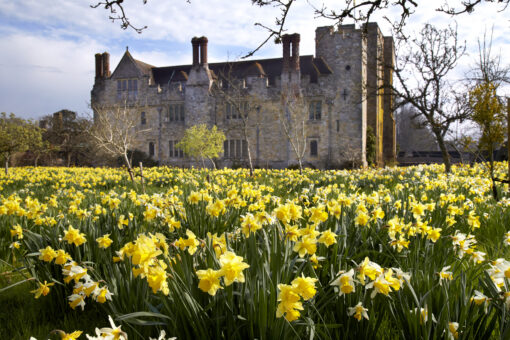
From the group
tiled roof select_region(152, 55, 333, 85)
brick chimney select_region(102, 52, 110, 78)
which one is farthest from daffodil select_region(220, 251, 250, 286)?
brick chimney select_region(102, 52, 110, 78)

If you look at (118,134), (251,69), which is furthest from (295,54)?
(118,134)

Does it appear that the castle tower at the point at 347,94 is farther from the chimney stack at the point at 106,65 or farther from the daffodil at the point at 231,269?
the daffodil at the point at 231,269

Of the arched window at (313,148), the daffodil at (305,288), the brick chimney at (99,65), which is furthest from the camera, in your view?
the brick chimney at (99,65)

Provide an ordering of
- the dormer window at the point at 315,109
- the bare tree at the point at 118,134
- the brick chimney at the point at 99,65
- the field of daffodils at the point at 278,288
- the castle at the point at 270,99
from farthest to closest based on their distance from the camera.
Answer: the brick chimney at the point at 99,65, the dormer window at the point at 315,109, the castle at the point at 270,99, the bare tree at the point at 118,134, the field of daffodils at the point at 278,288

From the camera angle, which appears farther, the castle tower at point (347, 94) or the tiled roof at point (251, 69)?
the tiled roof at point (251, 69)

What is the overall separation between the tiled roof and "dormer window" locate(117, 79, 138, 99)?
101 inches

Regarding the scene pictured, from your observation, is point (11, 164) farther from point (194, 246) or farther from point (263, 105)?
point (194, 246)

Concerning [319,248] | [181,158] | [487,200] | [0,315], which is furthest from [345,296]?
[181,158]

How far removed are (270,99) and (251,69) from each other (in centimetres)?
385

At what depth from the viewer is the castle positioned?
2847 cm

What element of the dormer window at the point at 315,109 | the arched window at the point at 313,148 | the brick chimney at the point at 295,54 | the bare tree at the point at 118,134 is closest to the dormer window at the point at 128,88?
the brick chimney at the point at 295,54

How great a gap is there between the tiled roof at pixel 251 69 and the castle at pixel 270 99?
0.29ft

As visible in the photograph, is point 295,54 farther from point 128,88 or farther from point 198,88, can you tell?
point 128,88

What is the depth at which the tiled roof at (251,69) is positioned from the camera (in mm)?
30297
